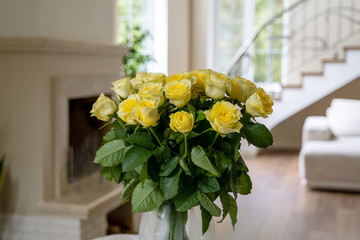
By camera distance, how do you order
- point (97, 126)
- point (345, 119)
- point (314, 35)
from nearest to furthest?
point (97, 126) → point (345, 119) → point (314, 35)

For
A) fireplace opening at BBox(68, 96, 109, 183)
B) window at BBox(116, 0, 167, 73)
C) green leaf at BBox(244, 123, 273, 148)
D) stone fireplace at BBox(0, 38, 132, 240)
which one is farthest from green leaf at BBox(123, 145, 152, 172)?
window at BBox(116, 0, 167, 73)

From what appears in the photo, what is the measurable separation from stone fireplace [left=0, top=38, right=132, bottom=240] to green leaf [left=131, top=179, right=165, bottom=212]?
7.25 feet

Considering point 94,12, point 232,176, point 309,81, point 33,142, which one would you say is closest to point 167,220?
point 232,176

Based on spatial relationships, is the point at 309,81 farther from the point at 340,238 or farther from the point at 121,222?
the point at 121,222

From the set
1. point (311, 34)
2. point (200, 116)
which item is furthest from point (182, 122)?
point (311, 34)

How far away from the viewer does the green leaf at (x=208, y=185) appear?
3.70 feet

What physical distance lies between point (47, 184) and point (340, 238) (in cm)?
220

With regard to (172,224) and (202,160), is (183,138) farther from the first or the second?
(172,224)

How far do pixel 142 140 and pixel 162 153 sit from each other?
0.05 meters

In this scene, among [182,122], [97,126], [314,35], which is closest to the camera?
[182,122]

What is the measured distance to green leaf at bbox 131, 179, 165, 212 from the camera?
1140mm

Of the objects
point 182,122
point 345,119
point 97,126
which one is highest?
point 182,122

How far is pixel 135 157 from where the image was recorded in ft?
3.70

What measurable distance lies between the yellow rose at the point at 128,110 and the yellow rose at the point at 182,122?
87 mm
